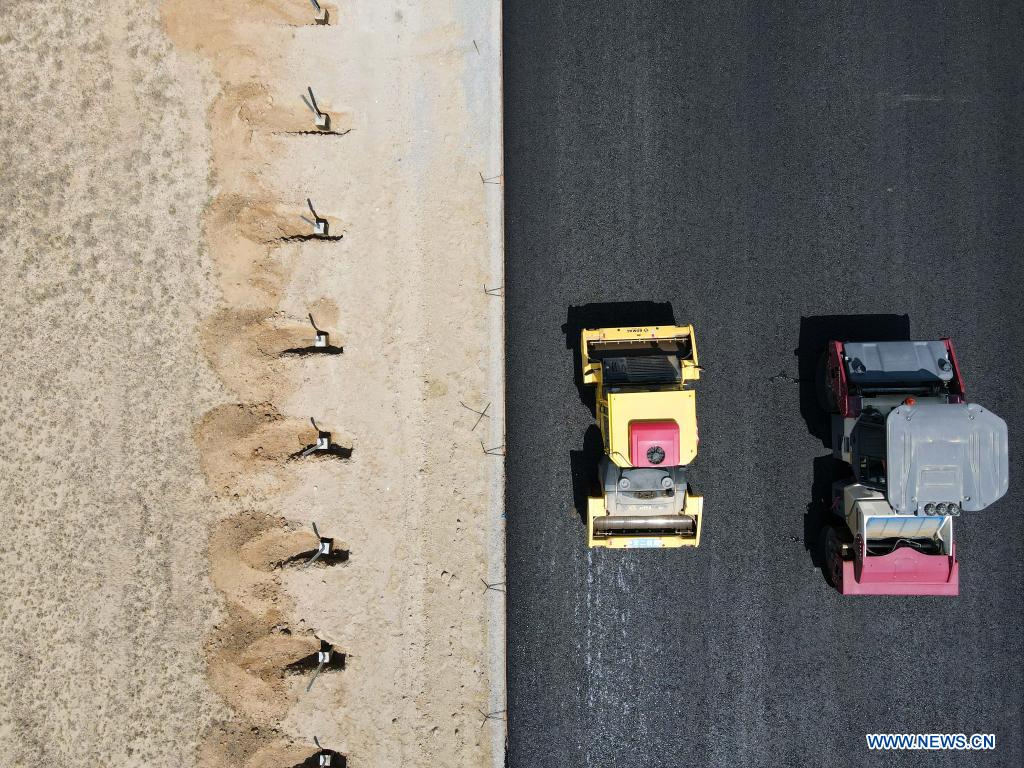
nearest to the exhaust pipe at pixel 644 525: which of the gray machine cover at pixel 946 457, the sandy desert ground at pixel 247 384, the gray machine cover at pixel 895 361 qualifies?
the sandy desert ground at pixel 247 384

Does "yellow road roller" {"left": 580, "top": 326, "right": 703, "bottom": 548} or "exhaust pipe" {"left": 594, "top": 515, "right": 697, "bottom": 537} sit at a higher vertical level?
"yellow road roller" {"left": 580, "top": 326, "right": 703, "bottom": 548}

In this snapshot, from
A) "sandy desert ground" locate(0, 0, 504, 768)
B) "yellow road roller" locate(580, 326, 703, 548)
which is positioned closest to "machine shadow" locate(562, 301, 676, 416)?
"yellow road roller" locate(580, 326, 703, 548)

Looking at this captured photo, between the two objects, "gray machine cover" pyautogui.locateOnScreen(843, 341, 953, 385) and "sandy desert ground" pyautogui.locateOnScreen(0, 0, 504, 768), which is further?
"sandy desert ground" pyautogui.locateOnScreen(0, 0, 504, 768)

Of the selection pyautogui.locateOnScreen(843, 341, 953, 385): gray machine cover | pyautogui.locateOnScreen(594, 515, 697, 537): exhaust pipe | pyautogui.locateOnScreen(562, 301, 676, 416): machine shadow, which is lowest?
pyautogui.locateOnScreen(594, 515, 697, 537): exhaust pipe

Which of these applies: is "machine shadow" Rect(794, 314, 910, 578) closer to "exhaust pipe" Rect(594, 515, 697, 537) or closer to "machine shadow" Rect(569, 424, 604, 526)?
"exhaust pipe" Rect(594, 515, 697, 537)

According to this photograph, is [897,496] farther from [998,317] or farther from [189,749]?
[189,749]

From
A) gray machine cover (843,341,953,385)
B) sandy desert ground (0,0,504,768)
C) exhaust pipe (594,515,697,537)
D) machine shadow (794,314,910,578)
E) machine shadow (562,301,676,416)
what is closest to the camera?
gray machine cover (843,341,953,385)

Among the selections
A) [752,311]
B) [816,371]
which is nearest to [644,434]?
[752,311]
